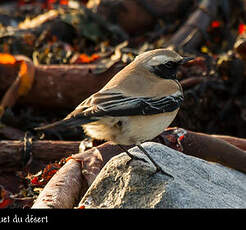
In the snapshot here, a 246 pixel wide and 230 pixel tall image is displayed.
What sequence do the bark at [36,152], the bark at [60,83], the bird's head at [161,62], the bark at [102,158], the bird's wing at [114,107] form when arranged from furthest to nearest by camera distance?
the bark at [60,83]
the bark at [36,152]
the bird's head at [161,62]
the bark at [102,158]
the bird's wing at [114,107]

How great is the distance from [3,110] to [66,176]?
2.73m

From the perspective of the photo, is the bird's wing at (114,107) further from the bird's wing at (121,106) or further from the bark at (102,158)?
the bark at (102,158)

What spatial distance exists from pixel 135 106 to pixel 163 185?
2.33 ft

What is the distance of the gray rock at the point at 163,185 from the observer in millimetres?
4375

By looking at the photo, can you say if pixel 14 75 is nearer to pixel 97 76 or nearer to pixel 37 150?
pixel 97 76

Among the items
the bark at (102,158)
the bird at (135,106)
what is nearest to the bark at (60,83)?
the bark at (102,158)

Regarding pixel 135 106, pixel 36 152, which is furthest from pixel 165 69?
pixel 36 152

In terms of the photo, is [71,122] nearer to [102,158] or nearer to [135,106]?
[135,106]

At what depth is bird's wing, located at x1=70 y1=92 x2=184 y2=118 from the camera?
4.38 meters

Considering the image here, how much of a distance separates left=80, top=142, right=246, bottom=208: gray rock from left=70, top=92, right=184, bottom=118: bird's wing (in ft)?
1.98

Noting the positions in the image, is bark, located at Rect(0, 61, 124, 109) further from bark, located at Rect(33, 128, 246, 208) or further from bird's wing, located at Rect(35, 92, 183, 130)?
bird's wing, located at Rect(35, 92, 183, 130)

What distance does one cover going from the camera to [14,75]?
7824mm

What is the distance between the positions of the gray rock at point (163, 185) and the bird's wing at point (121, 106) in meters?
0.60
